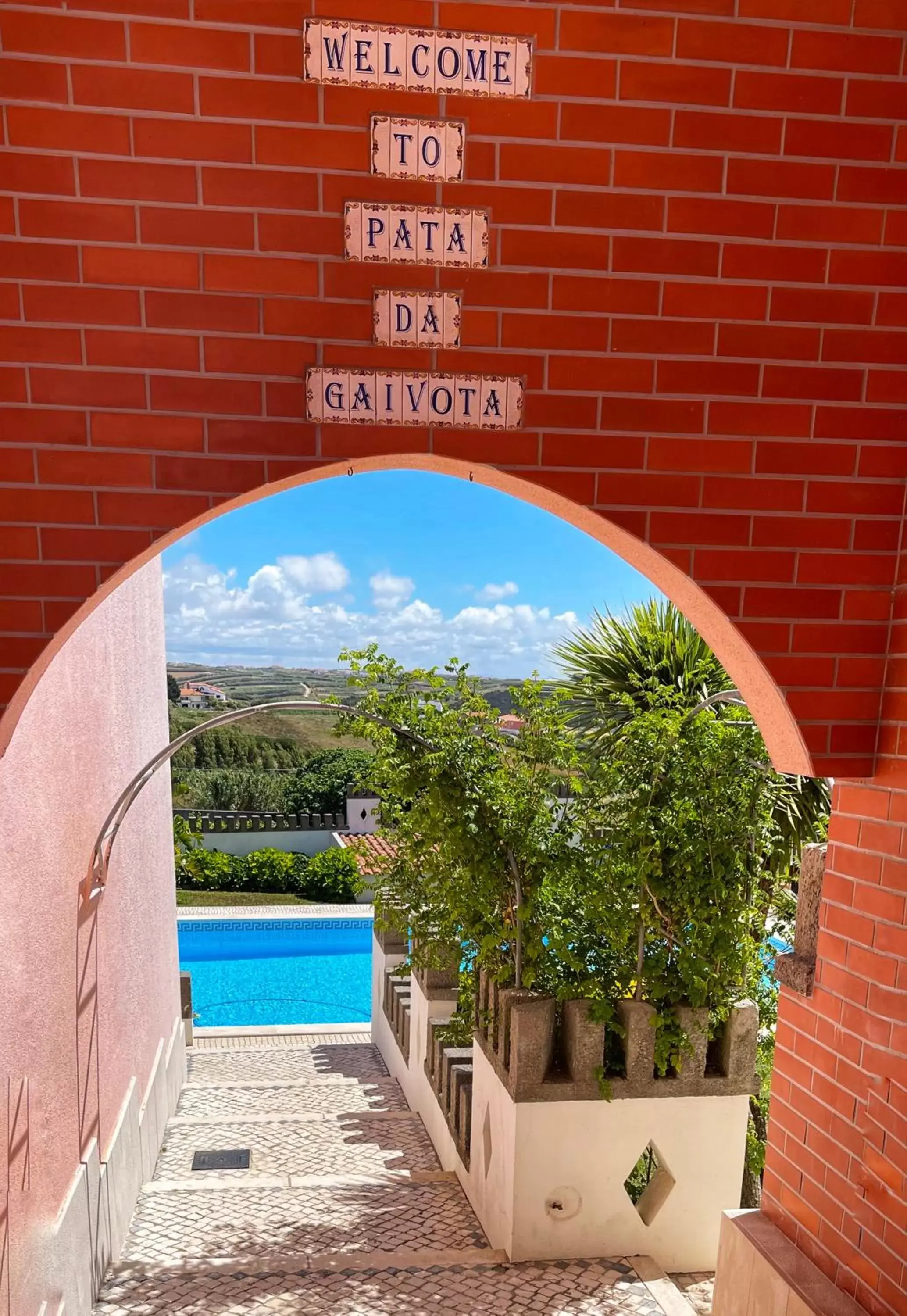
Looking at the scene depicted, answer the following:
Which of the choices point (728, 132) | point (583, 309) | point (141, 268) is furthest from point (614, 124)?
point (141, 268)

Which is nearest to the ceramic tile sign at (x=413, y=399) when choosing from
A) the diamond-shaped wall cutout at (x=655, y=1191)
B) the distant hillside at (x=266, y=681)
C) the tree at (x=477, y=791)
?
the tree at (x=477, y=791)

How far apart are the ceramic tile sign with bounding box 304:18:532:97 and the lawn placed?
17.3 metres

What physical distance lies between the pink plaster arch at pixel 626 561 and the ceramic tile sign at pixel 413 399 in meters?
0.07

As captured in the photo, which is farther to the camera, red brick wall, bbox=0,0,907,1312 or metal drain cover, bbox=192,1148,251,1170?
metal drain cover, bbox=192,1148,251,1170

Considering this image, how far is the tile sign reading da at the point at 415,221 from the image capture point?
5.30 ft

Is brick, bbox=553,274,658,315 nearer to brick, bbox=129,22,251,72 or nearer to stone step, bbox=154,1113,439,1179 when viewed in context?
brick, bbox=129,22,251,72

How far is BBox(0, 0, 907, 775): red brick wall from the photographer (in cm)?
158

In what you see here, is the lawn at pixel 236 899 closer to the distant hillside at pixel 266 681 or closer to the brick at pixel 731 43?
the brick at pixel 731 43

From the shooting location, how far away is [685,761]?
3973 millimetres

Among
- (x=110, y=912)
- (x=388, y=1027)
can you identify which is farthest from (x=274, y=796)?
(x=110, y=912)

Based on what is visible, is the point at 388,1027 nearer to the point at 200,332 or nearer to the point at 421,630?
the point at 200,332

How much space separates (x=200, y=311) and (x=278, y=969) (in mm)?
14023

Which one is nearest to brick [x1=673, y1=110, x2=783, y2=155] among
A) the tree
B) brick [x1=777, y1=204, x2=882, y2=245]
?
brick [x1=777, y1=204, x2=882, y2=245]

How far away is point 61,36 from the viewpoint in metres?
1.54
